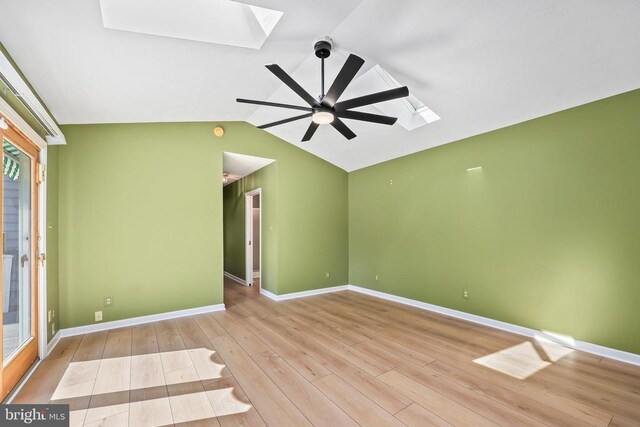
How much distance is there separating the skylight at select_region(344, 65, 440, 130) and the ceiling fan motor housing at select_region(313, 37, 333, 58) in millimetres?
820

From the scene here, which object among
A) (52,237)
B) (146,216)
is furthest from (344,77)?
(52,237)

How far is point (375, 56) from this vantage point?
287 cm

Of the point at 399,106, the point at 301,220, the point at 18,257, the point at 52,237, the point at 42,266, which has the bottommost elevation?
the point at 42,266

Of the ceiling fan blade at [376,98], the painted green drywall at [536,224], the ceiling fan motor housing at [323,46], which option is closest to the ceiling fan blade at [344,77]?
the ceiling fan blade at [376,98]

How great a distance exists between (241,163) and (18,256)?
10.7 ft

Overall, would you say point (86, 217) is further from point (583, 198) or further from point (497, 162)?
point (583, 198)

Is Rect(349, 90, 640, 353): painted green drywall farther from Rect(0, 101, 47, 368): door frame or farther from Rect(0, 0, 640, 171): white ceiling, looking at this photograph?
Rect(0, 101, 47, 368): door frame

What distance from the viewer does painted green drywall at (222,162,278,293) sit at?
5.25 metres

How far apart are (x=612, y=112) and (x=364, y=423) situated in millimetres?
3608

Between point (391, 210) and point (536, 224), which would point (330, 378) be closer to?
point (536, 224)

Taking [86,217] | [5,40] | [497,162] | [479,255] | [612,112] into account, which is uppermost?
[5,40]

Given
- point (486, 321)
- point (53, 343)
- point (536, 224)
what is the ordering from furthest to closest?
point (486, 321)
point (536, 224)
point (53, 343)

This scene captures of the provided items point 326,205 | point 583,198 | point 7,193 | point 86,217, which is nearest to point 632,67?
point 583,198

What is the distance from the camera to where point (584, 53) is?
95.1 inches
